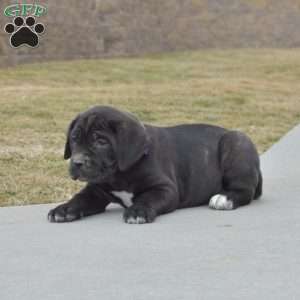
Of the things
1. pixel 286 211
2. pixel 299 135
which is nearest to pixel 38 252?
pixel 286 211

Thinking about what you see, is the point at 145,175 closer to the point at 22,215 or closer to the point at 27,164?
the point at 22,215

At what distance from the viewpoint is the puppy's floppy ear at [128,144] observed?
6082 mm

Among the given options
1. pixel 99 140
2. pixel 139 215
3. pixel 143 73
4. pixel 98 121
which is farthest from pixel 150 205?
pixel 143 73

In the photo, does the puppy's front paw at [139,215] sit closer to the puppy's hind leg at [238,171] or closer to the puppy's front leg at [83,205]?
the puppy's front leg at [83,205]

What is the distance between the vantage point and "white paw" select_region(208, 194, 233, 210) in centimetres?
652

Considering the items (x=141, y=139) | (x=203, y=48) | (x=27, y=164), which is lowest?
(x=203, y=48)

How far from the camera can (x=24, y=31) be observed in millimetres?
17688

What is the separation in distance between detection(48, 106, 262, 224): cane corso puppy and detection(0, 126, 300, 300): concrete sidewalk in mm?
111

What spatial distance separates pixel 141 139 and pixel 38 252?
4.15 ft

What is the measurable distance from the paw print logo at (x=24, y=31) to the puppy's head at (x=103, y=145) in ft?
35.9

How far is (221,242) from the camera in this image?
5.43 m

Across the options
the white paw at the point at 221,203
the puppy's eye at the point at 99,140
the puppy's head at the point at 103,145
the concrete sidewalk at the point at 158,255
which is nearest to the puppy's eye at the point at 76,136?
the puppy's head at the point at 103,145

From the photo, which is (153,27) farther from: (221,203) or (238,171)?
(221,203)

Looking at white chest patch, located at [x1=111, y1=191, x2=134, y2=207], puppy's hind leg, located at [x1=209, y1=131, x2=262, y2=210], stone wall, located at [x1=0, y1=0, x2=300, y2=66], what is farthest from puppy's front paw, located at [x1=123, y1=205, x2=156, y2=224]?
stone wall, located at [x1=0, y1=0, x2=300, y2=66]
